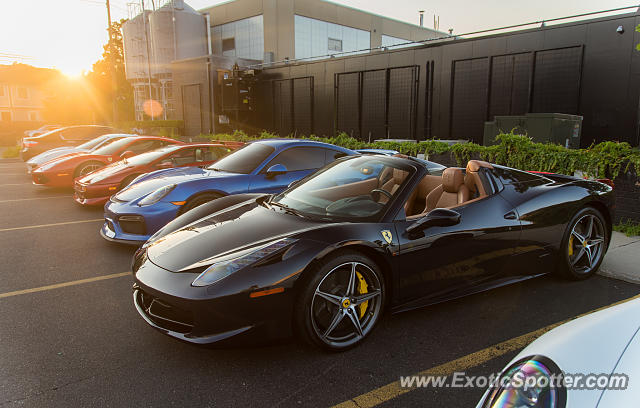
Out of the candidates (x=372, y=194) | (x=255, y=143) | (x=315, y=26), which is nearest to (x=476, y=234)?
(x=372, y=194)

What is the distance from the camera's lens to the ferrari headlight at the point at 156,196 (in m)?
5.32

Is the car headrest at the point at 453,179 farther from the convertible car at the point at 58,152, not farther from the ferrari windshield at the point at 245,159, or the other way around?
the convertible car at the point at 58,152

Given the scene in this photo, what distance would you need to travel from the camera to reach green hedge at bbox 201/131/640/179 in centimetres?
642

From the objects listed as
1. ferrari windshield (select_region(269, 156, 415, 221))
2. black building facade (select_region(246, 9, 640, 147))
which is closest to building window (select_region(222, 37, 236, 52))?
black building facade (select_region(246, 9, 640, 147))

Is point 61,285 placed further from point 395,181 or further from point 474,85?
point 474,85

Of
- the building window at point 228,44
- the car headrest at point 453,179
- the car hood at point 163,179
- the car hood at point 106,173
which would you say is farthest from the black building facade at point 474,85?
the building window at point 228,44

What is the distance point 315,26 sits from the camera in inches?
1423

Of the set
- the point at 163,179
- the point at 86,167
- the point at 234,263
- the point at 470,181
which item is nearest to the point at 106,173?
the point at 163,179

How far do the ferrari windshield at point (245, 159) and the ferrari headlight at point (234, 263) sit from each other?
3.31 metres

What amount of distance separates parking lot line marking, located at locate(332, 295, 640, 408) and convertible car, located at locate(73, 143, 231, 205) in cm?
602

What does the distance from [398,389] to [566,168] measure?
594 cm

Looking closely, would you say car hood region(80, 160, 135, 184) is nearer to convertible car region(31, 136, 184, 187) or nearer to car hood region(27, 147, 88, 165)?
convertible car region(31, 136, 184, 187)

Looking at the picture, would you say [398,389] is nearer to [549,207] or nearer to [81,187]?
[549,207]

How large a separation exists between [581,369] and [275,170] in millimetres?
4476
